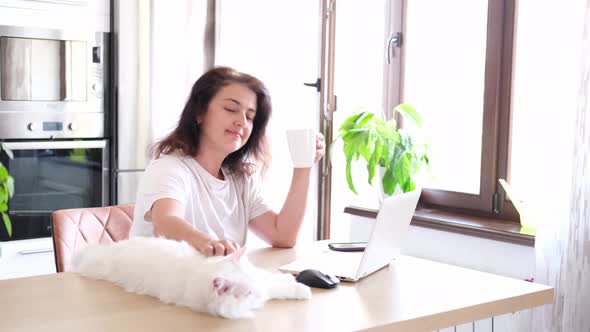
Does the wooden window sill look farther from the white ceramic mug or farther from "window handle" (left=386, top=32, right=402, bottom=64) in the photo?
the white ceramic mug

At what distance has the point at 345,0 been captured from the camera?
327 centimetres

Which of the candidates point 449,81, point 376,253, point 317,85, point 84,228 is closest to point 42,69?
point 317,85

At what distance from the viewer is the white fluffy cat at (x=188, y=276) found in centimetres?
120

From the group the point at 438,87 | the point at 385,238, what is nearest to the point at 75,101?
the point at 438,87

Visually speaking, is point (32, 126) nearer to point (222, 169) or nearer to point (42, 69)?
point (42, 69)

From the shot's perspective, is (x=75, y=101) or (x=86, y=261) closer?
(x=86, y=261)

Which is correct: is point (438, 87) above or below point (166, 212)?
above

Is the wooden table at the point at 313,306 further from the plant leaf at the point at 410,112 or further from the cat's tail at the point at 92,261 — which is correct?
the plant leaf at the point at 410,112

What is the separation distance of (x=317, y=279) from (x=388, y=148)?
137cm

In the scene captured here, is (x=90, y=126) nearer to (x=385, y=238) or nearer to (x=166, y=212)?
(x=166, y=212)

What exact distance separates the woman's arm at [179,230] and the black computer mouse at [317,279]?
170 millimetres

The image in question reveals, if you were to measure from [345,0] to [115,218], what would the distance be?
1.70 meters

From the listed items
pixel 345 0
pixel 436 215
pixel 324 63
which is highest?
pixel 345 0

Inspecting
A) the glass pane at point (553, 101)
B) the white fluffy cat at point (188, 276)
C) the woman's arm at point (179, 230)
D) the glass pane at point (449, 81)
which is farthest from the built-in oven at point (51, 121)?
the glass pane at point (553, 101)
